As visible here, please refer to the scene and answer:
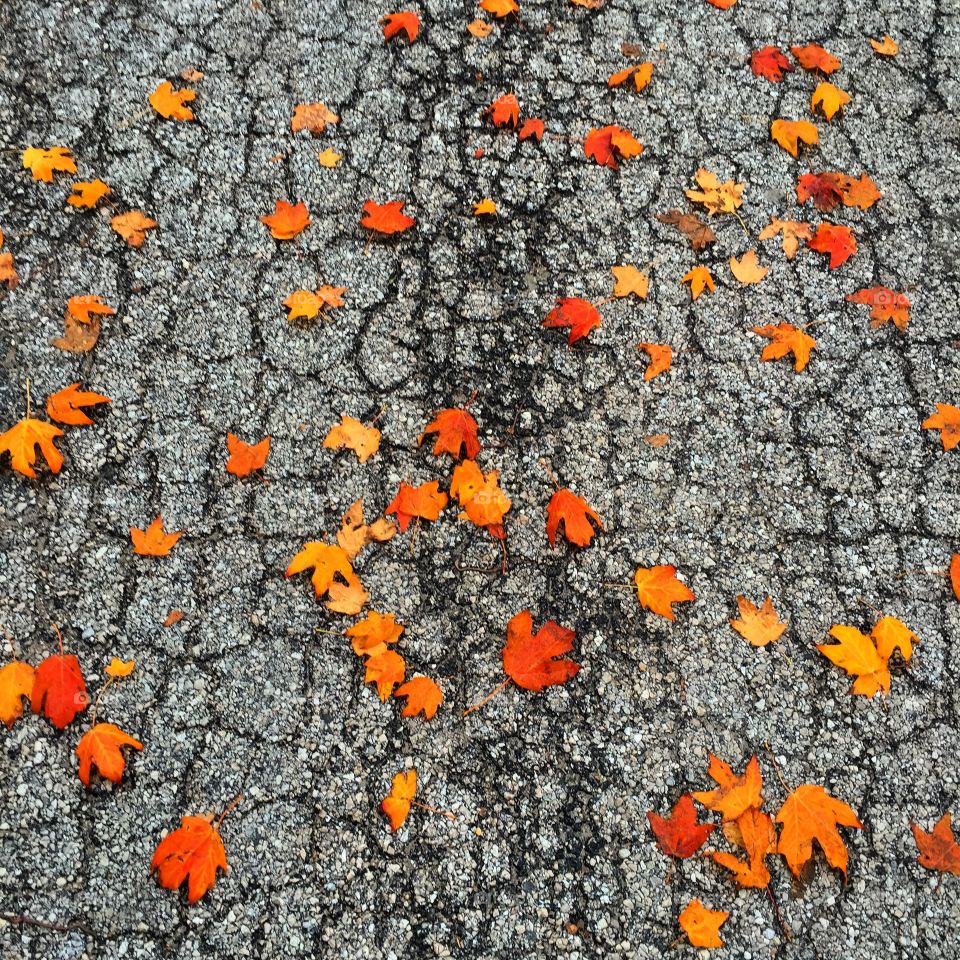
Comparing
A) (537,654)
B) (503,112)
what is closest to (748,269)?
(503,112)

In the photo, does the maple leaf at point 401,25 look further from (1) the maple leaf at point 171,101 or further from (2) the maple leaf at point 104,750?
(2) the maple leaf at point 104,750

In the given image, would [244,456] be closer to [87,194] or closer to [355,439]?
[355,439]

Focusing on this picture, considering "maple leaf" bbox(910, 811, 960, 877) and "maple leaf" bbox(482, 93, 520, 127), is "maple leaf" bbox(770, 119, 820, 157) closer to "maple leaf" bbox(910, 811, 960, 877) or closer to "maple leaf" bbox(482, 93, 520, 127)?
"maple leaf" bbox(482, 93, 520, 127)

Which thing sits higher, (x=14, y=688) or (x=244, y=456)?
(x=244, y=456)

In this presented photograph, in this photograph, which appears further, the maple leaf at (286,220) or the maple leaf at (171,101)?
the maple leaf at (171,101)

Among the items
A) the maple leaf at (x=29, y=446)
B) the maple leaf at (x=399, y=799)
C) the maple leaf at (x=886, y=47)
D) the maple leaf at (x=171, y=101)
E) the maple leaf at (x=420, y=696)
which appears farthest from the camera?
the maple leaf at (x=886, y=47)

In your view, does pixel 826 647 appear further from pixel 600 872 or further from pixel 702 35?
pixel 702 35

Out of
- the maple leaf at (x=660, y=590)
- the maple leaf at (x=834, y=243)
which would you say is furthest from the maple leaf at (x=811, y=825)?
the maple leaf at (x=834, y=243)
